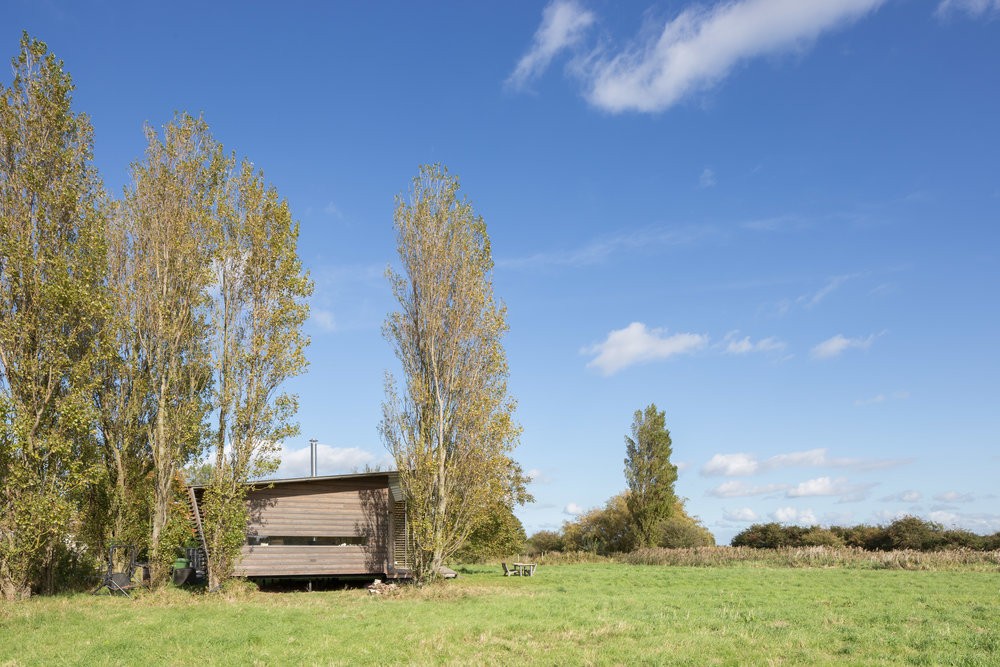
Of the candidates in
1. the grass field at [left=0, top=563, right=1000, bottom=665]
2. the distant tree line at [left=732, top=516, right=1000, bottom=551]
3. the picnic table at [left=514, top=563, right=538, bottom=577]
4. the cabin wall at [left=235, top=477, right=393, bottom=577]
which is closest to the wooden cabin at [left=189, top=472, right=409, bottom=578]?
the cabin wall at [left=235, top=477, right=393, bottom=577]

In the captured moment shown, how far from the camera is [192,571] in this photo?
25203 mm

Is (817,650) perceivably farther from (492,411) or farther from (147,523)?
(147,523)

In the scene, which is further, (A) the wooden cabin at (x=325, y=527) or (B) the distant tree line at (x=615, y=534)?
(B) the distant tree line at (x=615, y=534)

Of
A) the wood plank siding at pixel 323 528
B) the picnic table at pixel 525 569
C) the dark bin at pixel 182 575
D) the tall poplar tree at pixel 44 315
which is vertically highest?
the tall poplar tree at pixel 44 315

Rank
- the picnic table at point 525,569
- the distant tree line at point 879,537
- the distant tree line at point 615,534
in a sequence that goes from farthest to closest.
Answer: the distant tree line at point 615,534, the distant tree line at point 879,537, the picnic table at point 525,569

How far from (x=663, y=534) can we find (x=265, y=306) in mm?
29201

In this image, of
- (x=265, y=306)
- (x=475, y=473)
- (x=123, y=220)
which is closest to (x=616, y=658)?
(x=475, y=473)

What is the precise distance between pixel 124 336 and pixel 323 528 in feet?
29.3

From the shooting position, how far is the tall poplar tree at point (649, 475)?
44.2 metres

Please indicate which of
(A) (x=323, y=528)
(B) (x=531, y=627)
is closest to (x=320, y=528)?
(A) (x=323, y=528)

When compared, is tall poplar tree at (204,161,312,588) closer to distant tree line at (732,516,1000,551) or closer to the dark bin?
the dark bin

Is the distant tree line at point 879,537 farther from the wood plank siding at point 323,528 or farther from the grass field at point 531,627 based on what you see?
the wood plank siding at point 323,528

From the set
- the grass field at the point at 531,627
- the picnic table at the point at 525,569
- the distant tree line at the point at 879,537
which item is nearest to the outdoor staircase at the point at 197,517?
the grass field at the point at 531,627

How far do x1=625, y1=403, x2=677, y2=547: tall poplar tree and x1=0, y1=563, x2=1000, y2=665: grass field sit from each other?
23627 mm
